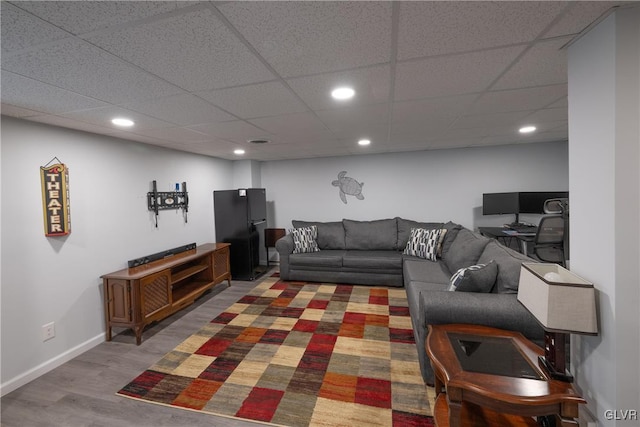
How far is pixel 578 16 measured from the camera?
1.12 metres

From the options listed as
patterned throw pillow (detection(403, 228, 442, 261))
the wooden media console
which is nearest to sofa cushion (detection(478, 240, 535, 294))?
patterned throw pillow (detection(403, 228, 442, 261))

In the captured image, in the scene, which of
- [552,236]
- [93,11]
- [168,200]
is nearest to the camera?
[93,11]

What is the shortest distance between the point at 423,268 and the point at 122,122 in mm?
3614

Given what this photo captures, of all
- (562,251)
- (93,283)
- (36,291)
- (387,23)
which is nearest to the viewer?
(387,23)

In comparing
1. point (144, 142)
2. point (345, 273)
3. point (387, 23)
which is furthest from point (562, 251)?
point (144, 142)

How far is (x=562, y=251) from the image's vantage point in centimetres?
374

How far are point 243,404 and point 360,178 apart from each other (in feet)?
13.5

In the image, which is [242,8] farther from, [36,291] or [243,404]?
[36,291]

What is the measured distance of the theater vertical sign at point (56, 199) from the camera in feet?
7.74

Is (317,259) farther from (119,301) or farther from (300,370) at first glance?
(119,301)

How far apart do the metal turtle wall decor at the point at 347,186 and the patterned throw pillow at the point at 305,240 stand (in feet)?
3.28

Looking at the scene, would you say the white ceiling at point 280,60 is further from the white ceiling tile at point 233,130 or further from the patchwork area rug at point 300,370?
the patchwork area rug at point 300,370

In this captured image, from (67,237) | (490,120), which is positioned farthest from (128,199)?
(490,120)

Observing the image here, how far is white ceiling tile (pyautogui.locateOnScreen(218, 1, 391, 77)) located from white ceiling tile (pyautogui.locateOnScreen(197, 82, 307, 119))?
0.32 m
